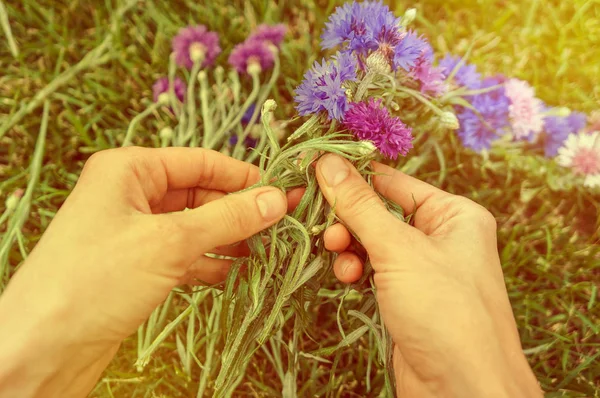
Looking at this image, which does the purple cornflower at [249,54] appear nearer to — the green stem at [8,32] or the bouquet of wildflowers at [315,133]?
the bouquet of wildflowers at [315,133]

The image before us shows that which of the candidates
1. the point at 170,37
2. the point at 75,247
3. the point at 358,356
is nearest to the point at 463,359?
the point at 358,356

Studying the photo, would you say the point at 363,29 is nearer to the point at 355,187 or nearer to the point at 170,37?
the point at 355,187

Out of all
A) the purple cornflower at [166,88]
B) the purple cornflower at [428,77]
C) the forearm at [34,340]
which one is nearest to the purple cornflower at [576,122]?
the purple cornflower at [428,77]

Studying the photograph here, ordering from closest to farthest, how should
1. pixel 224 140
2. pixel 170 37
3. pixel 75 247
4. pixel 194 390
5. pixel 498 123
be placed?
1. pixel 75 247
2. pixel 194 390
3. pixel 498 123
4. pixel 224 140
5. pixel 170 37

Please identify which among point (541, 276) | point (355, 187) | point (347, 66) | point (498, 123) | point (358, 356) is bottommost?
point (358, 356)

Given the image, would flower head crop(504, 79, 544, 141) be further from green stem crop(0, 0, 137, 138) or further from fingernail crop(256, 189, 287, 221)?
green stem crop(0, 0, 137, 138)

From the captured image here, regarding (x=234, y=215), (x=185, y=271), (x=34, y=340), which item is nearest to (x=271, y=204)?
(x=234, y=215)
